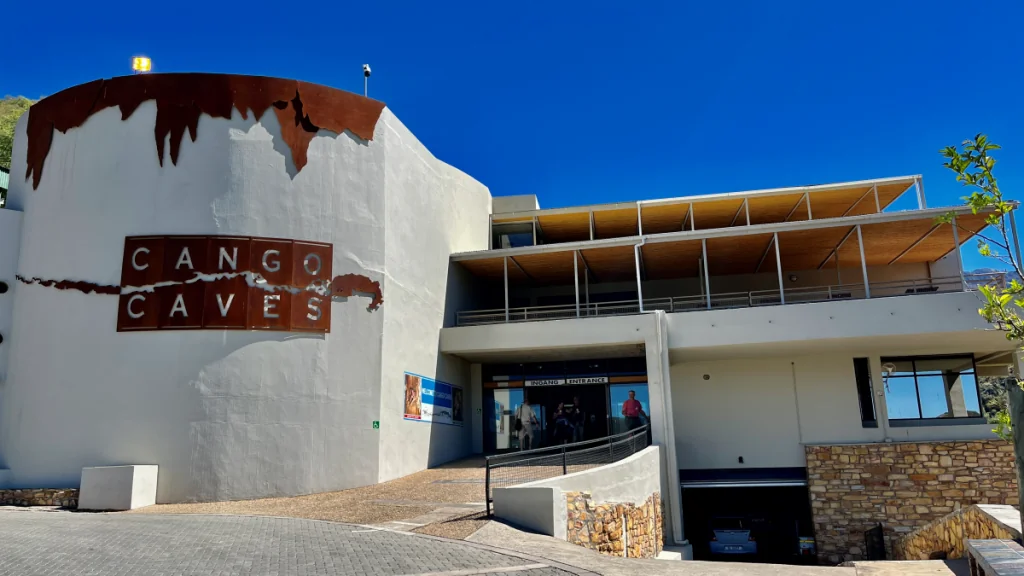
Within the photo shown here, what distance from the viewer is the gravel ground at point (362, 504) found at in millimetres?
11516

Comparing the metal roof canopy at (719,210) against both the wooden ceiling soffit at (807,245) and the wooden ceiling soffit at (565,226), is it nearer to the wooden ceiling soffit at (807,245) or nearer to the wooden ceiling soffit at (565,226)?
the wooden ceiling soffit at (565,226)

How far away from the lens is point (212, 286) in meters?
14.8

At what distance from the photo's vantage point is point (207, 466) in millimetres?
14023

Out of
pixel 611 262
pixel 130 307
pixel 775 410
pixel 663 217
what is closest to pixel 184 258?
pixel 130 307

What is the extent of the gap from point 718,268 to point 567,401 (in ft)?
21.3

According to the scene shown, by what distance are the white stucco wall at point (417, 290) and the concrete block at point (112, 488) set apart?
14.8ft

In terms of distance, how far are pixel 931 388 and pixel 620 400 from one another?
8.56 meters

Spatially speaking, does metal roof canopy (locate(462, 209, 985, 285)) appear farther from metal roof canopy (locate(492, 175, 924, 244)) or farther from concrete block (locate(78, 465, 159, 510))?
concrete block (locate(78, 465, 159, 510))

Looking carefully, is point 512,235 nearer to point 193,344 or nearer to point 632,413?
point 632,413

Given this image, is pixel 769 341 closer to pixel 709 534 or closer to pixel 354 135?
pixel 709 534

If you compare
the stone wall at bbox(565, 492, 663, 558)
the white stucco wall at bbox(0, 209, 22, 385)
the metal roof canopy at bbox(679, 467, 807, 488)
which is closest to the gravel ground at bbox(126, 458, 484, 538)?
the stone wall at bbox(565, 492, 663, 558)

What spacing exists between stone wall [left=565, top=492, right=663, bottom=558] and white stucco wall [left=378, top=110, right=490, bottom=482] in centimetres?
535

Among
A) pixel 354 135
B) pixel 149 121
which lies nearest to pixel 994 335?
pixel 354 135

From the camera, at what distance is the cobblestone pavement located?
701cm
